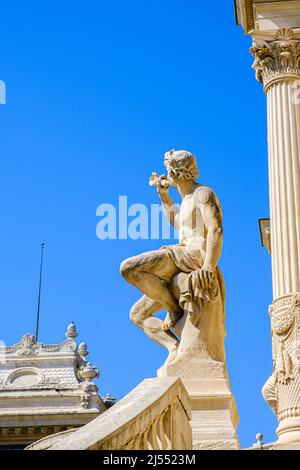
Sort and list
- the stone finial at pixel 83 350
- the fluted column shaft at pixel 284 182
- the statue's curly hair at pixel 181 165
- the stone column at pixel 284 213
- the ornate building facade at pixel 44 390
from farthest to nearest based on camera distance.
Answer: the stone finial at pixel 83 350
the ornate building facade at pixel 44 390
the fluted column shaft at pixel 284 182
the stone column at pixel 284 213
the statue's curly hair at pixel 181 165

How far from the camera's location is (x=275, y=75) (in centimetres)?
1678

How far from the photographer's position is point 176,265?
1271 cm

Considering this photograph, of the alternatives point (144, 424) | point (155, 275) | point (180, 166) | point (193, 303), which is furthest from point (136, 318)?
point (144, 424)

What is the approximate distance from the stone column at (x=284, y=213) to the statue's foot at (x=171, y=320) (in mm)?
2124

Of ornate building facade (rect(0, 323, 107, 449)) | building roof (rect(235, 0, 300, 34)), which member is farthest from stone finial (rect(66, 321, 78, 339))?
building roof (rect(235, 0, 300, 34))

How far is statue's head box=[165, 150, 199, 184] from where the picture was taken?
526 inches

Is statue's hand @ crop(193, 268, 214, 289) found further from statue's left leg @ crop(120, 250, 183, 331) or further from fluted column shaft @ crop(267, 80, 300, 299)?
fluted column shaft @ crop(267, 80, 300, 299)

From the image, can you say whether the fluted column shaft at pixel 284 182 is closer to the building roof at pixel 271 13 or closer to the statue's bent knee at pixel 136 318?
the building roof at pixel 271 13

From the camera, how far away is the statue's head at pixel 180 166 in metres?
13.4

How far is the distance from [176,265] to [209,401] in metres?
1.68

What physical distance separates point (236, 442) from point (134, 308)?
2.28 meters

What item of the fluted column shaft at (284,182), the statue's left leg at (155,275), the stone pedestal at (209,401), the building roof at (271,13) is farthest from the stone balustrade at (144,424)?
the building roof at (271,13)
